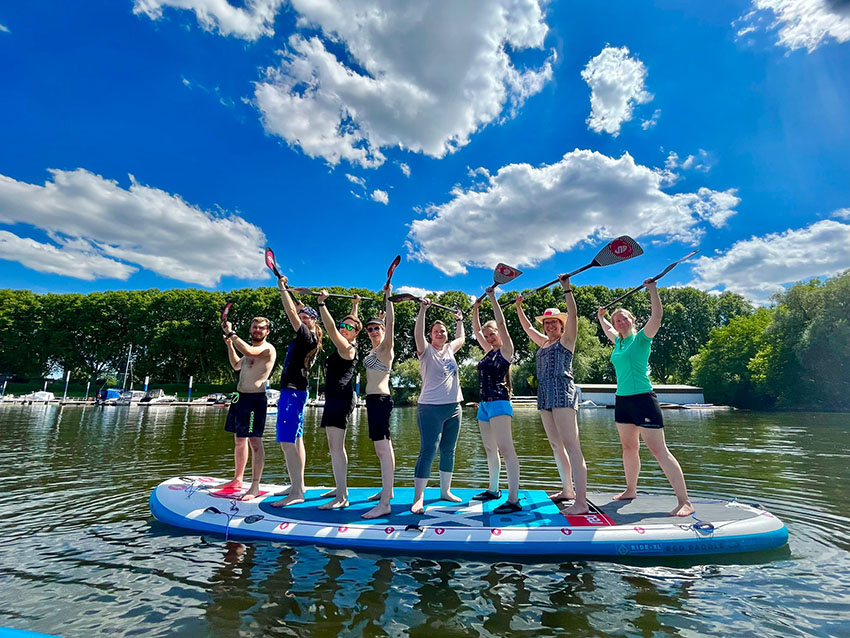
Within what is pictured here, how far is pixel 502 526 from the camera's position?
490 centimetres

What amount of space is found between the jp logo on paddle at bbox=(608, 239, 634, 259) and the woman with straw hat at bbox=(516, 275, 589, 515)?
3.78 ft

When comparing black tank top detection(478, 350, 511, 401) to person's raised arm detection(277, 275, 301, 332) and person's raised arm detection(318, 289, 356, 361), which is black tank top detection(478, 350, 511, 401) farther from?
person's raised arm detection(277, 275, 301, 332)

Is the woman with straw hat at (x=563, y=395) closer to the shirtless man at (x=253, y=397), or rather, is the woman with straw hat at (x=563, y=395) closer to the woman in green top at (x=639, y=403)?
the woman in green top at (x=639, y=403)

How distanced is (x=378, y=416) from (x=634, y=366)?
130 inches

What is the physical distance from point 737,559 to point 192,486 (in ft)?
23.4

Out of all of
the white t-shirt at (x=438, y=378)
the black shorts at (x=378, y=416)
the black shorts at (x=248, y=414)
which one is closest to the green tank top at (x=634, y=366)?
the white t-shirt at (x=438, y=378)

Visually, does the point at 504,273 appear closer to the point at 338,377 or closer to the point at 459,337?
the point at 459,337

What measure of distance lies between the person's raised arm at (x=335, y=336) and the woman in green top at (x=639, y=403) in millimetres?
3389

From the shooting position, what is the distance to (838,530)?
563 cm

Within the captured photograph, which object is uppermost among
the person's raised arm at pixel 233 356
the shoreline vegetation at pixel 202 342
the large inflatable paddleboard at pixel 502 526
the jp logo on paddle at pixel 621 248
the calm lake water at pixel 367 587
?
the shoreline vegetation at pixel 202 342

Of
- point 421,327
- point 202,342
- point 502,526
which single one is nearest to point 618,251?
point 421,327

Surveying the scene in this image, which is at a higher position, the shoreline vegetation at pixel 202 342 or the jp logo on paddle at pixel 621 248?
the shoreline vegetation at pixel 202 342

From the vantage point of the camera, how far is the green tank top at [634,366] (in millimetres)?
5465

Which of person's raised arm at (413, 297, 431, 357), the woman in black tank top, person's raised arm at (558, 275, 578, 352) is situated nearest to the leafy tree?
person's raised arm at (558, 275, 578, 352)
